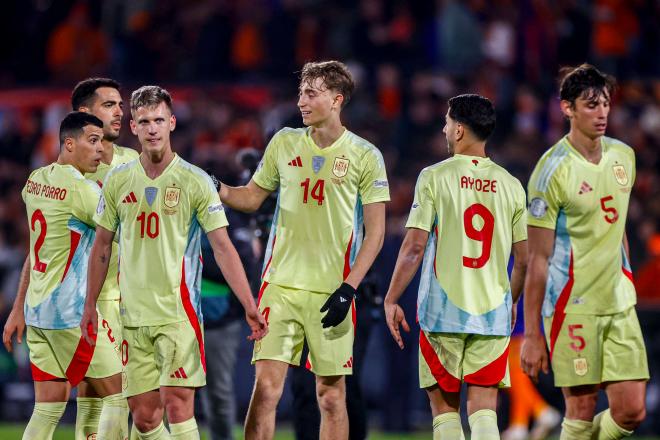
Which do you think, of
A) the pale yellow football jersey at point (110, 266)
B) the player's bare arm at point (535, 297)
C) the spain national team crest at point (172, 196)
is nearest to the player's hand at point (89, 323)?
the pale yellow football jersey at point (110, 266)

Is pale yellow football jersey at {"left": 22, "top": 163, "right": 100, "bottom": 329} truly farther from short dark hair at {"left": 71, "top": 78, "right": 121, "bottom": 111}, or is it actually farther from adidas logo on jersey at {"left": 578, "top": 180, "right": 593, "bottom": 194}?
adidas logo on jersey at {"left": 578, "top": 180, "right": 593, "bottom": 194}

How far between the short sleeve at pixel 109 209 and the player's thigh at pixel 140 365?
64 centimetres

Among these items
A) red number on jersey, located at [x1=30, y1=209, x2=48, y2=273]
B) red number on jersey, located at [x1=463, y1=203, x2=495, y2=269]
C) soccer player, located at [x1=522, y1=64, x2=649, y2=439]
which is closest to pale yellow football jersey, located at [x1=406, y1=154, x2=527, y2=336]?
red number on jersey, located at [x1=463, y1=203, x2=495, y2=269]

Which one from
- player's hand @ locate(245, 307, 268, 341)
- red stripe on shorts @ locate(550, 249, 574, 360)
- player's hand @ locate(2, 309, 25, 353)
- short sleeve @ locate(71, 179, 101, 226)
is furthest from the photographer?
player's hand @ locate(2, 309, 25, 353)

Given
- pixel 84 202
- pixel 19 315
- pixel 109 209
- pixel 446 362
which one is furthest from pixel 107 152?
pixel 446 362

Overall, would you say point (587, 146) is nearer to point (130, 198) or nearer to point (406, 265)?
point (406, 265)

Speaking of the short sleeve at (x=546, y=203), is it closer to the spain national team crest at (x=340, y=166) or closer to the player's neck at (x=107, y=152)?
the spain national team crest at (x=340, y=166)

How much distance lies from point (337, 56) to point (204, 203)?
29.7 ft

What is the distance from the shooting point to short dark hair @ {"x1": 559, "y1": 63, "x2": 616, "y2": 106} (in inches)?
294

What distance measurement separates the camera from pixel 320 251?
7.46m

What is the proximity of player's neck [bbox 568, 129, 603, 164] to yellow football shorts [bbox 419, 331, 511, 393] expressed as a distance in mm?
1249

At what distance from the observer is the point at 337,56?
16.0 metres

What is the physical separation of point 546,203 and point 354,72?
335 inches

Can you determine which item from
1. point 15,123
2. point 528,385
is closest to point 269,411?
point 528,385
